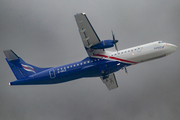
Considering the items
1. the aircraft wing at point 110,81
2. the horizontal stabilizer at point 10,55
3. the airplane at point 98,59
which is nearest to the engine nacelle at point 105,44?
the airplane at point 98,59

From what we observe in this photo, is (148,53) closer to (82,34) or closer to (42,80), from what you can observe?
(82,34)

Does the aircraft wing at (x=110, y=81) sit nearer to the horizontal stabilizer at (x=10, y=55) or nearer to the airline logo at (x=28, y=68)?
the airline logo at (x=28, y=68)

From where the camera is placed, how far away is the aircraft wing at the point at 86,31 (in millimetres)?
24328

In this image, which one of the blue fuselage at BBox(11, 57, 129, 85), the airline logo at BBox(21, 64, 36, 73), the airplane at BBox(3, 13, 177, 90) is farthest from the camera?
the airline logo at BBox(21, 64, 36, 73)

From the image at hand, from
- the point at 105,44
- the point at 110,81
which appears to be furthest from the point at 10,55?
the point at 110,81

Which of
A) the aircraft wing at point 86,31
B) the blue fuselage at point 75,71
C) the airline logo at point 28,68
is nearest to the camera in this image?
the aircraft wing at point 86,31

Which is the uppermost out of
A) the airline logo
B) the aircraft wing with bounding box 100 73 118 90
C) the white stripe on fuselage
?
the airline logo

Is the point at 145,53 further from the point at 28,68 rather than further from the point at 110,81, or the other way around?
the point at 28,68

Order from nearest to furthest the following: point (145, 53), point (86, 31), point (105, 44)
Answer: point (86, 31)
point (105, 44)
point (145, 53)

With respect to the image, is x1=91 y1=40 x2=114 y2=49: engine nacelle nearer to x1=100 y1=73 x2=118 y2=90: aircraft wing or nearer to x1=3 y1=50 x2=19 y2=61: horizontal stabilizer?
x1=100 y1=73 x2=118 y2=90: aircraft wing

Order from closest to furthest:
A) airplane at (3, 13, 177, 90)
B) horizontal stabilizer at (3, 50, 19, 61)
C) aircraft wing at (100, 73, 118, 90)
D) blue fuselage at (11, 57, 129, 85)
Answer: airplane at (3, 13, 177, 90) → blue fuselage at (11, 57, 129, 85) → horizontal stabilizer at (3, 50, 19, 61) → aircraft wing at (100, 73, 118, 90)

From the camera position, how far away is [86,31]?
25484 mm

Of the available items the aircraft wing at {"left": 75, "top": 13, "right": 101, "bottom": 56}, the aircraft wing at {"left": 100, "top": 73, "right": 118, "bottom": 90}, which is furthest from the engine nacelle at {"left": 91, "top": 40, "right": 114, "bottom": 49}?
the aircraft wing at {"left": 100, "top": 73, "right": 118, "bottom": 90}

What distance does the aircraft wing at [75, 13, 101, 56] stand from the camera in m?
24.3
